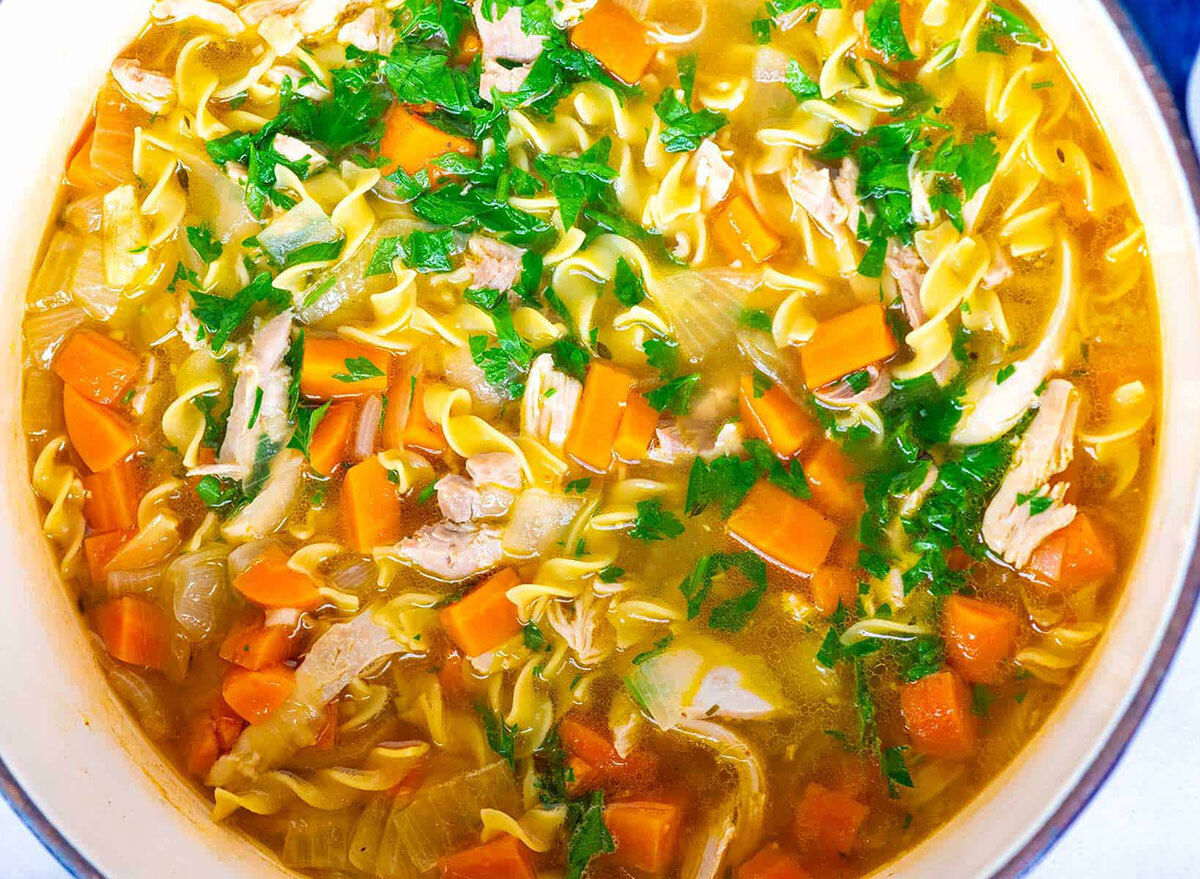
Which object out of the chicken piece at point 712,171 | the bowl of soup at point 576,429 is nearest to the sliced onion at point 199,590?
the bowl of soup at point 576,429

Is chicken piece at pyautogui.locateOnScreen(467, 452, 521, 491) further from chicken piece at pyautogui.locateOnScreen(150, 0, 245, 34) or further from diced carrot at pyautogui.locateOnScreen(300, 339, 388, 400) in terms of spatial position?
chicken piece at pyautogui.locateOnScreen(150, 0, 245, 34)

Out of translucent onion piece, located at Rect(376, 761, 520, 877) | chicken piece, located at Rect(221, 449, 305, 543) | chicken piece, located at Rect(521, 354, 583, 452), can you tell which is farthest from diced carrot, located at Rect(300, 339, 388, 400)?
translucent onion piece, located at Rect(376, 761, 520, 877)

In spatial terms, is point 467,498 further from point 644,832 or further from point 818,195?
point 818,195

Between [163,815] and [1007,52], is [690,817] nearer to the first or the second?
[163,815]

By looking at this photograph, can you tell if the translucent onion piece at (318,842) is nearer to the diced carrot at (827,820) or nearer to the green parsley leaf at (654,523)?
the green parsley leaf at (654,523)

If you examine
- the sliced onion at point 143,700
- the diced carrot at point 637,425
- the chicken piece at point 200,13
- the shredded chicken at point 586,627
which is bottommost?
the sliced onion at point 143,700

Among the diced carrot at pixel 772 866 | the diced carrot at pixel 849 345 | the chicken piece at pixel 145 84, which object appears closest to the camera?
the diced carrot at pixel 772 866
